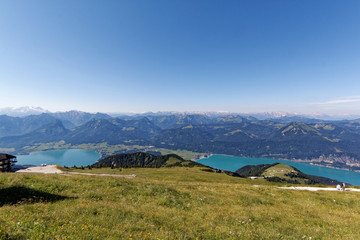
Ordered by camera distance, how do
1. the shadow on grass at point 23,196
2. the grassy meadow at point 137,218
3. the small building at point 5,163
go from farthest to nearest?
1. the small building at point 5,163
2. the shadow on grass at point 23,196
3. the grassy meadow at point 137,218

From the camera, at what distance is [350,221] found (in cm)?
1551

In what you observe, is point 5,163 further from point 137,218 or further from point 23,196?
point 137,218

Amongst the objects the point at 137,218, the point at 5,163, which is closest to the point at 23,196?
the point at 137,218

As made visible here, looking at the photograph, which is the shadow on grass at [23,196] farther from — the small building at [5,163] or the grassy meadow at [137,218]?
the small building at [5,163]

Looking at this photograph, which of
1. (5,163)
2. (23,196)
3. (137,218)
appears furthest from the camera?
(5,163)

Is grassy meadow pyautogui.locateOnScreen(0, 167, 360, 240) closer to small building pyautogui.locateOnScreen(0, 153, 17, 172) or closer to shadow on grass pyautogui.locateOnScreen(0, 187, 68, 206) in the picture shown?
shadow on grass pyautogui.locateOnScreen(0, 187, 68, 206)

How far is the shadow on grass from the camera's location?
1315 cm

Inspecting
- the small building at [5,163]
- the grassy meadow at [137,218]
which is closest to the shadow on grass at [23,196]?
the grassy meadow at [137,218]

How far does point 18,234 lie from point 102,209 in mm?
5661

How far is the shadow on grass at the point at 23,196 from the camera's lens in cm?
1315

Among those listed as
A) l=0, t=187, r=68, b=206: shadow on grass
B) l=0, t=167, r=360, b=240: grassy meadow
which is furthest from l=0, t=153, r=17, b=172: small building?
l=0, t=187, r=68, b=206: shadow on grass

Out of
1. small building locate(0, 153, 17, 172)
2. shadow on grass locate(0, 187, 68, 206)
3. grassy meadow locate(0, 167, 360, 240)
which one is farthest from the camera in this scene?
small building locate(0, 153, 17, 172)

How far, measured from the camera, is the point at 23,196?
14320mm

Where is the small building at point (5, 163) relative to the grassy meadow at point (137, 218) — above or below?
below
